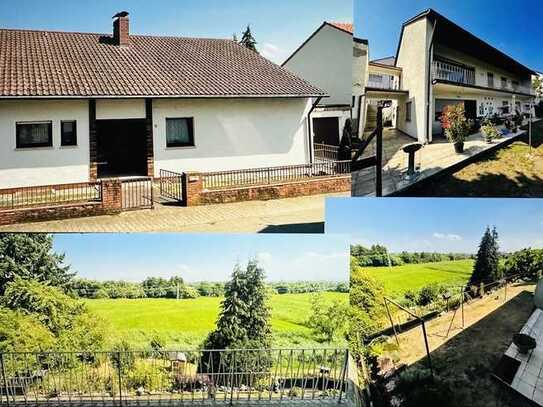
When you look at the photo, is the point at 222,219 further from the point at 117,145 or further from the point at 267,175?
the point at 117,145

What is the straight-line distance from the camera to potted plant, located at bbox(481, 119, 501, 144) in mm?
6625

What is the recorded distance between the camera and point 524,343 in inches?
241

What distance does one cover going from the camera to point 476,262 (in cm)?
643

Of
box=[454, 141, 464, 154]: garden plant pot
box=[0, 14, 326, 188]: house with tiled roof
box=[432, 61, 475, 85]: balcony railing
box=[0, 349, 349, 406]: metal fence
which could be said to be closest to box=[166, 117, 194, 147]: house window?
box=[0, 14, 326, 188]: house with tiled roof

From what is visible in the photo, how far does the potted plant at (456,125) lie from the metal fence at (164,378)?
221cm

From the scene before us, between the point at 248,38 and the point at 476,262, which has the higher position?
the point at 248,38

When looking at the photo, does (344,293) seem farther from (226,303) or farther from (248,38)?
(248,38)

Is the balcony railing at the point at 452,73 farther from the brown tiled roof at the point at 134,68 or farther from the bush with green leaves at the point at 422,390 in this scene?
the bush with green leaves at the point at 422,390

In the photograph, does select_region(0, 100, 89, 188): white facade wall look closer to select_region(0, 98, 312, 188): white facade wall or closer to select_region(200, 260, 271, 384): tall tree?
select_region(0, 98, 312, 188): white facade wall

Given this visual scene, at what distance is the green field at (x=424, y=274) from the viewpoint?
642 centimetres

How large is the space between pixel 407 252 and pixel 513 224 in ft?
3.21

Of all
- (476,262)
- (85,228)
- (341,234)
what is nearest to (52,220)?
(85,228)

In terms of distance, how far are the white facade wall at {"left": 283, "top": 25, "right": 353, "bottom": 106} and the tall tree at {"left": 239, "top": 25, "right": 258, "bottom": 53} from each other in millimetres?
369

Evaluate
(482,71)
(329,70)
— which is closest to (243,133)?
(329,70)
